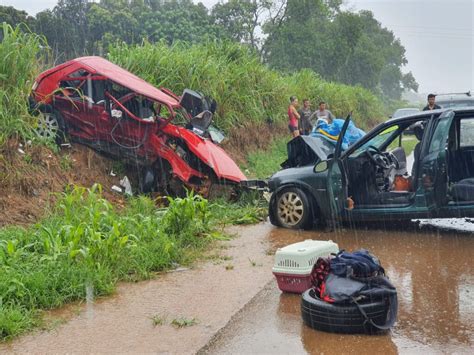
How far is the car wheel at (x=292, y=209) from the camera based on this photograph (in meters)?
8.71

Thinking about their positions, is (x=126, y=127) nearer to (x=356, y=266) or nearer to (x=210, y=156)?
(x=210, y=156)

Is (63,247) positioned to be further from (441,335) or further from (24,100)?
(24,100)

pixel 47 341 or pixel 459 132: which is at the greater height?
pixel 459 132

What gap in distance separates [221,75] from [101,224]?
943 cm

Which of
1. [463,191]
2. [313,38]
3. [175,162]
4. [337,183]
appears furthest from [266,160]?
[313,38]

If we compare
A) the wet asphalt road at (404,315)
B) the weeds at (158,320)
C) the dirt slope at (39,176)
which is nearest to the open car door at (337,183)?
the wet asphalt road at (404,315)

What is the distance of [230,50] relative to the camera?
18.5m

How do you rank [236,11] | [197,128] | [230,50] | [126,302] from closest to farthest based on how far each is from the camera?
[126,302] → [197,128] → [230,50] → [236,11]

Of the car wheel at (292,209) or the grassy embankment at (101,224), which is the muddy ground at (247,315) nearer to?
the grassy embankment at (101,224)

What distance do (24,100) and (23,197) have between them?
186 centimetres

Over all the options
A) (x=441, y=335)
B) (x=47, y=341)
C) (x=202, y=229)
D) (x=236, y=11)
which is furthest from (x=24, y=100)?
(x=236, y=11)

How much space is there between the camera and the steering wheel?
852cm

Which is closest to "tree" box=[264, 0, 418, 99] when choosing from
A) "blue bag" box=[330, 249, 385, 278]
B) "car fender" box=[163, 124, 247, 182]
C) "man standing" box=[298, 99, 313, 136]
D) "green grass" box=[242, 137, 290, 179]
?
"man standing" box=[298, 99, 313, 136]

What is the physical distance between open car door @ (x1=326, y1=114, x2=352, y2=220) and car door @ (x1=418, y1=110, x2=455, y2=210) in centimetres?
101
